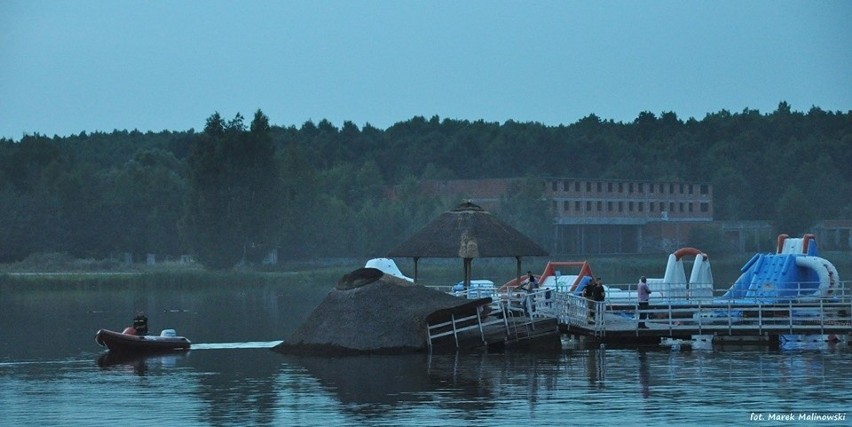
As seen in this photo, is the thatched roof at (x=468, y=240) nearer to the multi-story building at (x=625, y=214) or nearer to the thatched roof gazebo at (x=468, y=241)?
the thatched roof gazebo at (x=468, y=241)

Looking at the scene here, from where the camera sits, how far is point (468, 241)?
57.8m

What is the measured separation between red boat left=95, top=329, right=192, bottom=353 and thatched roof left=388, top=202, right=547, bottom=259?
9.88 metres

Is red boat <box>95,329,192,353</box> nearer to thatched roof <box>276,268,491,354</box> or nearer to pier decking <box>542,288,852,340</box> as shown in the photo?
thatched roof <box>276,268,491,354</box>

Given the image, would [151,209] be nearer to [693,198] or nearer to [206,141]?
[206,141]

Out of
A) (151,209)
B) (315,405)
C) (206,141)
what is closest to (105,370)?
(315,405)

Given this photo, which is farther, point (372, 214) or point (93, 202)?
point (372, 214)

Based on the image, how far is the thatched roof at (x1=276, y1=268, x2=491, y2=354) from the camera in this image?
49.4 m

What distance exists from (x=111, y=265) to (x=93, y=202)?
8209mm

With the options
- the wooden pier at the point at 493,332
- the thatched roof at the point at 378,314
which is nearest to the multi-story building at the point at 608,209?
the wooden pier at the point at 493,332

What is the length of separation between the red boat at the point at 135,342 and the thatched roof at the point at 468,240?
988 centimetres

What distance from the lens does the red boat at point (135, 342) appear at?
174 ft

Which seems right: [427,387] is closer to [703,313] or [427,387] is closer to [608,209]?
[703,313]

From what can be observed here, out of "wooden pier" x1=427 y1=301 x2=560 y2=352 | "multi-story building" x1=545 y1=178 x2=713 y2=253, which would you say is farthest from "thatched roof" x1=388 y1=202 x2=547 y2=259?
"multi-story building" x1=545 y1=178 x2=713 y2=253

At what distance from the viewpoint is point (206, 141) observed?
144875 mm
